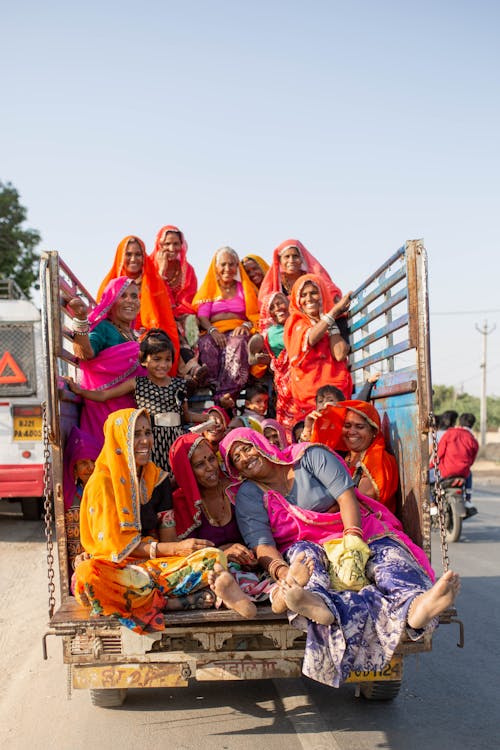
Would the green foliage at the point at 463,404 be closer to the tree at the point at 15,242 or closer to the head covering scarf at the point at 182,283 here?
the tree at the point at 15,242

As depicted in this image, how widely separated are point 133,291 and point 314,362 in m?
1.46

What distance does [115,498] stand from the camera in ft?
12.8

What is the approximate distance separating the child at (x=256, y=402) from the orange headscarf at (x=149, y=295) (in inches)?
30.5

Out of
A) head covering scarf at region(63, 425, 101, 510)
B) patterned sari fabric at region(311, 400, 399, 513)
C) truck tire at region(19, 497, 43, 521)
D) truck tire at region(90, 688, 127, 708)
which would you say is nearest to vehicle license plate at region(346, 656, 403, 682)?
patterned sari fabric at region(311, 400, 399, 513)

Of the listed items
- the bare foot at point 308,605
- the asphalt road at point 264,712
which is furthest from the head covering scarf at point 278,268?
the bare foot at point 308,605

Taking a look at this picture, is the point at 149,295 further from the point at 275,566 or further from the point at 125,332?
the point at 275,566

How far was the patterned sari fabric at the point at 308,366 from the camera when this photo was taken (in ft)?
19.0

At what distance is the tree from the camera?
21766 mm

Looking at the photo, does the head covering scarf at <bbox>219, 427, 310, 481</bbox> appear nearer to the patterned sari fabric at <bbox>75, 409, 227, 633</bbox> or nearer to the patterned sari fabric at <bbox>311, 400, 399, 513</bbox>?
the patterned sari fabric at <bbox>75, 409, 227, 633</bbox>

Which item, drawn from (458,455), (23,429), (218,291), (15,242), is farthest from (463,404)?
(218,291)

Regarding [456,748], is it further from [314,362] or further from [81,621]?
[314,362]

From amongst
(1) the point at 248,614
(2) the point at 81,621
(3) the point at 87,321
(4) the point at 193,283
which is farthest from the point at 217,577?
(4) the point at 193,283

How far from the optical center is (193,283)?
23.9 ft

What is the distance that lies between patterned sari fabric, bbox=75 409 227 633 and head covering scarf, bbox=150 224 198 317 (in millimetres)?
2943
